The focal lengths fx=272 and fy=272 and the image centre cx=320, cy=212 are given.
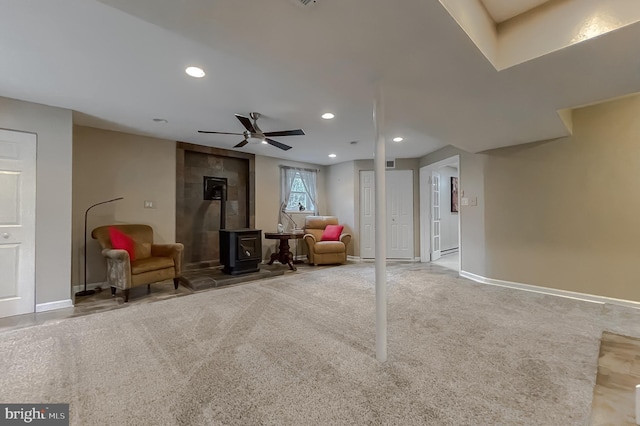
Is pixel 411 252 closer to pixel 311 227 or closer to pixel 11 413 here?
pixel 311 227

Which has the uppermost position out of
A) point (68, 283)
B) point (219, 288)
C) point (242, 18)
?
point (242, 18)

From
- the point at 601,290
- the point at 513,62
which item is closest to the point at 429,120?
the point at 513,62

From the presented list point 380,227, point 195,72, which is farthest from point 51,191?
point 380,227

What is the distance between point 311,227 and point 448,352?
4.55m

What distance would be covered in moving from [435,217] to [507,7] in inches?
205

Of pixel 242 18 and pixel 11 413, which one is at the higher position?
pixel 242 18

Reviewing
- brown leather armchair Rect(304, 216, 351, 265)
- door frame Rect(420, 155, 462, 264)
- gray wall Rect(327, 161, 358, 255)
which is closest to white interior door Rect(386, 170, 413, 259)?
door frame Rect(420, 155, 462, 264)

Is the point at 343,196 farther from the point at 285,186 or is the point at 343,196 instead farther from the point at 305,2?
the point at 305,2

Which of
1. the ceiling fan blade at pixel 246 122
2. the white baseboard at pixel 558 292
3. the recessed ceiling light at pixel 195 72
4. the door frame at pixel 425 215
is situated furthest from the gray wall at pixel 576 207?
the recessed ceiling light at pixel 195 72

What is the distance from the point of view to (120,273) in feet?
11.3

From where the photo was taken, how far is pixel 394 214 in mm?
6531

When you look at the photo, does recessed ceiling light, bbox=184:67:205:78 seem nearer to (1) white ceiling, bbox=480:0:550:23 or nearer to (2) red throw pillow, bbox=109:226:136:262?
(1) white ceiling, bbox=480:0:550:23

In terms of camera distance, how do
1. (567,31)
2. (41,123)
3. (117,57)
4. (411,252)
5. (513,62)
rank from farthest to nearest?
1. (411,252)
2. (41,123)
3. (117,57)
4. (513,62)
5. (567,31)

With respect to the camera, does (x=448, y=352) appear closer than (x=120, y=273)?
Yes
